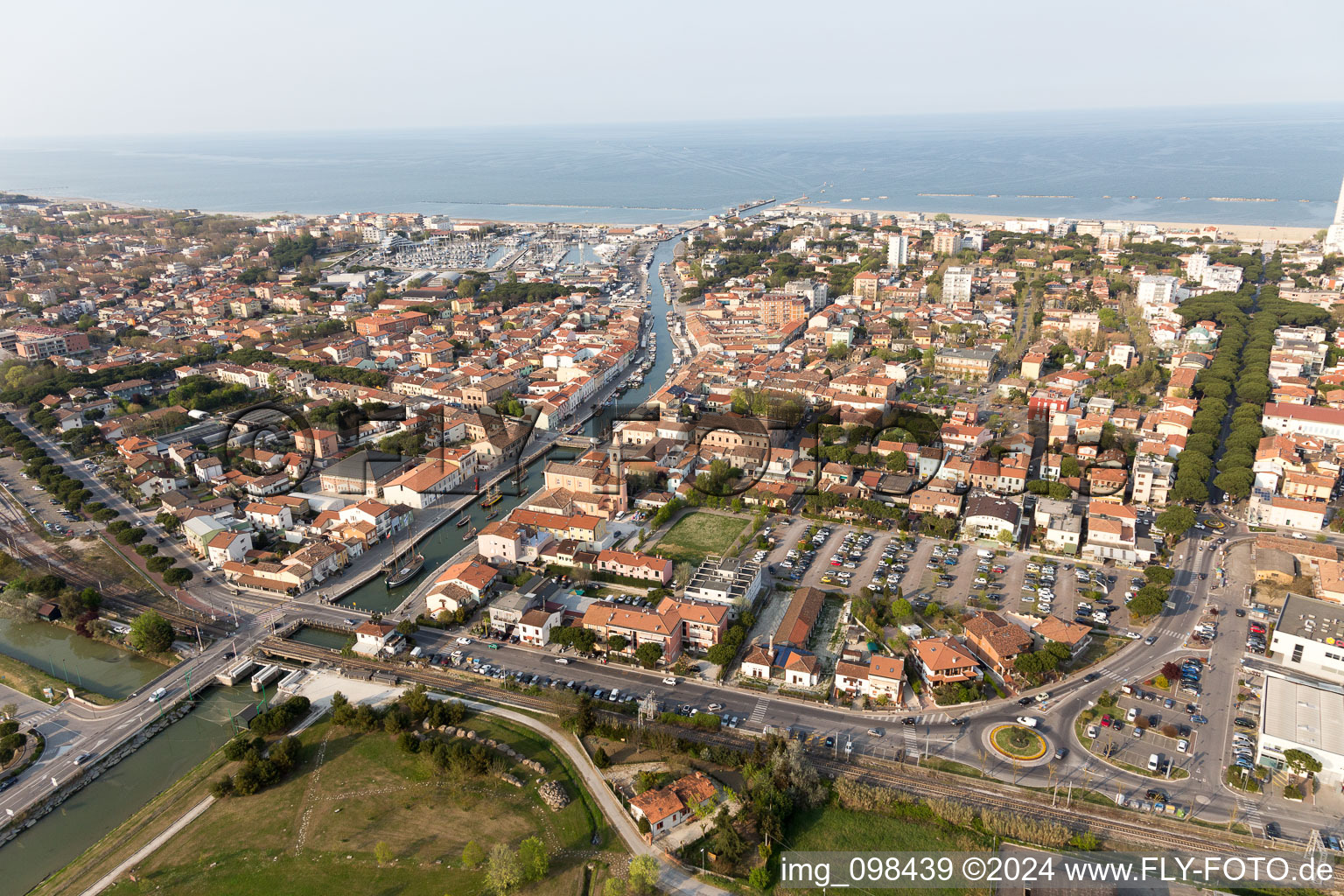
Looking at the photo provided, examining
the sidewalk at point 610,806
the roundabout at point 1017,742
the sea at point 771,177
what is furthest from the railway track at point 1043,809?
the sea at point 771,177

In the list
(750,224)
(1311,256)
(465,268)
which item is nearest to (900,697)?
(465,268)

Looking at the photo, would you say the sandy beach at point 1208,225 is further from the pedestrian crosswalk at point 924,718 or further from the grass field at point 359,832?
the grass field at point 359,832

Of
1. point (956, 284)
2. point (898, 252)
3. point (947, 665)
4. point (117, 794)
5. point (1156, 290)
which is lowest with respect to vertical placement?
point (117, 794)

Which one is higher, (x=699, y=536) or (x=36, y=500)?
(x=36, y=500)

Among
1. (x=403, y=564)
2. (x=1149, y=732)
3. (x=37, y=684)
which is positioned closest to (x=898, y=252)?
(x=403, y=564)

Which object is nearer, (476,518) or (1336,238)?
(476,518)

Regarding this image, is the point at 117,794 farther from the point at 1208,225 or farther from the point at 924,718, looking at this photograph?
the point at 1208,225
